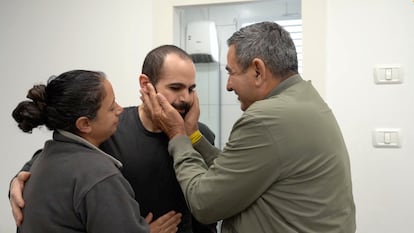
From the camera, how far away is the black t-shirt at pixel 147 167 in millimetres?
1312

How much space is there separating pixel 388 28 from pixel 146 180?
1510 mm

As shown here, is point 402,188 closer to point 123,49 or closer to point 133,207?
point 133,207

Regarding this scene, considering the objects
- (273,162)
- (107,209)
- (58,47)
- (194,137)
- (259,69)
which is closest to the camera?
(107,209)

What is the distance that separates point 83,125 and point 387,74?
5.36 feet

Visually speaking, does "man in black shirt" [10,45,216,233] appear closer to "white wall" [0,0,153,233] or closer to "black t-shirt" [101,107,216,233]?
"black t-shirt" [101,107,216,233]

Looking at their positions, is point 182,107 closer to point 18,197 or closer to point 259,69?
point 259,69

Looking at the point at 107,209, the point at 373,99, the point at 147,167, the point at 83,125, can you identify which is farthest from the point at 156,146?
the point at 373,99

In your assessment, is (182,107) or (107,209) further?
(182,107)

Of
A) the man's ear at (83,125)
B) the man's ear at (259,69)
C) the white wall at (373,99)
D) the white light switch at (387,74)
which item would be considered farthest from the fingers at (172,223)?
the white light switch at (387,74)

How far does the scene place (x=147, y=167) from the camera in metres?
1.32

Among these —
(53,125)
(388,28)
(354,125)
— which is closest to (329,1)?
(388,28)

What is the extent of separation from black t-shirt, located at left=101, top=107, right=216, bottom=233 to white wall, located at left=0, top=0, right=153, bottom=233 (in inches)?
43.6

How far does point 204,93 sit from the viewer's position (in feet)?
11.1

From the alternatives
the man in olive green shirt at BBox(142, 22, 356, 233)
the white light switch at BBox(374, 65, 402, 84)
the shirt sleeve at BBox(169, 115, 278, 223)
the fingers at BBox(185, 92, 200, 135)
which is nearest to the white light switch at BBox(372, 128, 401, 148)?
the white light switch at BBox(374, 65, 402, 84)
